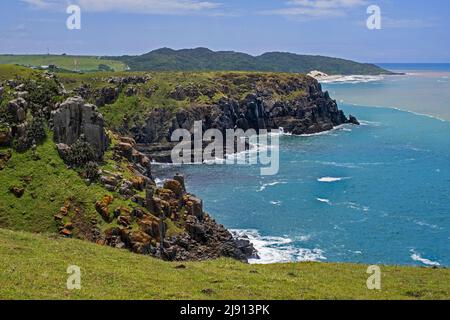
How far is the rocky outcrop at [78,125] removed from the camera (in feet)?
225

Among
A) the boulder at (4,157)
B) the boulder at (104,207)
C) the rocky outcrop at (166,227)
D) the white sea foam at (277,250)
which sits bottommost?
the white sea foam at (277,250)

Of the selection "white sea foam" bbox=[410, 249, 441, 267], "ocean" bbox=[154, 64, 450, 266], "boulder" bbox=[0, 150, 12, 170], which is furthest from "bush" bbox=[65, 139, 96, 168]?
"white sea foam" bbox=[410, 249, 441, 267]

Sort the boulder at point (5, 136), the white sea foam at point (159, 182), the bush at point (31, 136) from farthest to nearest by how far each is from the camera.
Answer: the white sea foam at point (159, 182), the bush at point (31, 136), the boulder at point (5, 136)

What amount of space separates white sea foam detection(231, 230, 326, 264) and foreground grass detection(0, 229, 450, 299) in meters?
27.1

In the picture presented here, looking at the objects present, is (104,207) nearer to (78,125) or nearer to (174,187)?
(174,187)

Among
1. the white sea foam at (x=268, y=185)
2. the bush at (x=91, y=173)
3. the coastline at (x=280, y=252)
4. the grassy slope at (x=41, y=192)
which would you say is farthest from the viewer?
the white sea foam at (x=268, y=185)

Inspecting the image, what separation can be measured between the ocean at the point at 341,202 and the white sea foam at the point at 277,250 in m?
0.14

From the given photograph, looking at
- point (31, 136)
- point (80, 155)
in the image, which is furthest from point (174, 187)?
point (31, 136)

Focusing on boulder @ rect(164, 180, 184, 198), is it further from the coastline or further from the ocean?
the ocean

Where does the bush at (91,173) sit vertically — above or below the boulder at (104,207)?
above

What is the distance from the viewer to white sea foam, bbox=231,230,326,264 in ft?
230

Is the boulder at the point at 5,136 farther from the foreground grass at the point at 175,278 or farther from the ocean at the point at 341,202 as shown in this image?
the ocean at the point at 341,202

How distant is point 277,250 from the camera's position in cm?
7394

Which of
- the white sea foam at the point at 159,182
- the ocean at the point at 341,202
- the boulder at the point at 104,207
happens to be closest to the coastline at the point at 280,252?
the ocean at the point at 341,202
